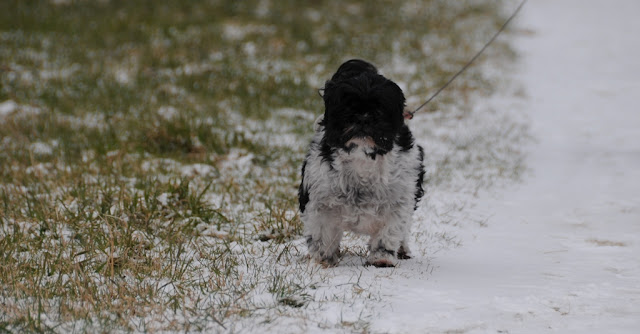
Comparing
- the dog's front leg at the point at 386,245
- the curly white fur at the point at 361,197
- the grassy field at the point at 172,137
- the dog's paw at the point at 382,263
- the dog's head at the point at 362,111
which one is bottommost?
the grassy field at the point at 172,137

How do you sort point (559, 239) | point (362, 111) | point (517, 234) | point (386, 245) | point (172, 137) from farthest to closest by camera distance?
point (172, 137)
point (517, 234)
point (559, 239)
point (386, 245)
point (362, 111)

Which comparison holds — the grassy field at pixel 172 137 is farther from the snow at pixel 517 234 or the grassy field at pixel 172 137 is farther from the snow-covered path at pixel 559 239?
the snow-covered path at pixel 559 239

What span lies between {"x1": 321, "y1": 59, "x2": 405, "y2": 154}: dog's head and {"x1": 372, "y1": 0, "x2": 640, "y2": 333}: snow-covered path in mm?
911

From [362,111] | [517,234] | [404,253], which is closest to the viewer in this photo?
[362,111]

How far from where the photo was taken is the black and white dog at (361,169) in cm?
414

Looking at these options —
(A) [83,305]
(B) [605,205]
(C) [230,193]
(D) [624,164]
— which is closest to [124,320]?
(A) [83,305]

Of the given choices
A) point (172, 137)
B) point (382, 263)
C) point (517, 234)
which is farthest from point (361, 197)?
point (172, 137)

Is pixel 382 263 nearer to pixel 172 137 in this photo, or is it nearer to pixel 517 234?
pixel 517 234

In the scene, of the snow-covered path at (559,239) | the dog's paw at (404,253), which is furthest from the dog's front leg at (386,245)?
the dog's paw at (404,253)

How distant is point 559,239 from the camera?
569 cm

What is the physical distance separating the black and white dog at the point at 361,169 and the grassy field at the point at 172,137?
1.27ft

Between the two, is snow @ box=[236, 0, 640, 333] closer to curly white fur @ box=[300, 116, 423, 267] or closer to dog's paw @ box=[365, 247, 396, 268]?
dog's paw @ box=[365, 247, 396, 268]

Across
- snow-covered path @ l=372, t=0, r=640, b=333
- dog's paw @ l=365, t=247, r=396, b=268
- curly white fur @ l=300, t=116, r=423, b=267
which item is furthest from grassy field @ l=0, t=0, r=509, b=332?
snow-covered path @ l=372, t=0, r=640, b=333

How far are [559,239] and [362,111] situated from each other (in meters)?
2.45
